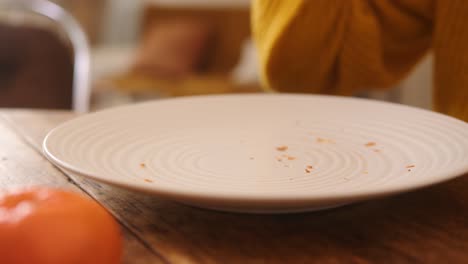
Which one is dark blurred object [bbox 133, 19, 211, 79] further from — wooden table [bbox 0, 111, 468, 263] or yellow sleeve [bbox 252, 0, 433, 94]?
wooden table [bbox 0, 111, 468, 263]

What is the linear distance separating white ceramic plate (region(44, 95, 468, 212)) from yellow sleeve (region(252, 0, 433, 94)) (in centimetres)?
27

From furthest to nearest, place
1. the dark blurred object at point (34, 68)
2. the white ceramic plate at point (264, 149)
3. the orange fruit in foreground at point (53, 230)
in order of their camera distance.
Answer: the dark blurred object at point (34, 68) → the white ceramic plate at point (264, 149) → the orange fruit in foreground at point (53, 230)

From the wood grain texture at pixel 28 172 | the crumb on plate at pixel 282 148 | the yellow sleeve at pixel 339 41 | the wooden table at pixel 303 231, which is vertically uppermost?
the yellow sleeve at pixel 339 41

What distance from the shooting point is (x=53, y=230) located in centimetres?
27

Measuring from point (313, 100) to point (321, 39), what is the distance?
0.29 metres

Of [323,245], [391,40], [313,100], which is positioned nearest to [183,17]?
[391,40]

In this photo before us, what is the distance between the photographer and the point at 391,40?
964 mm

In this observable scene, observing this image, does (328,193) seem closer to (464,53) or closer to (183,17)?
(464,53)

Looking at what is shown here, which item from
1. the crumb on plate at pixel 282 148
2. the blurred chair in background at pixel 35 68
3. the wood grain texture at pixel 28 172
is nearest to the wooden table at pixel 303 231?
the wood grain texture at pixel 28 172

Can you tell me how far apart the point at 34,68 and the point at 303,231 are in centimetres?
120

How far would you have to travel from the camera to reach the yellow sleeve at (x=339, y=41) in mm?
902

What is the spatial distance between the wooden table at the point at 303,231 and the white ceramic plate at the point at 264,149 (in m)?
0.02

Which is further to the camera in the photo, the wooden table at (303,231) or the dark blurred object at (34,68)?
Result: the dark blurred object at (34,68)

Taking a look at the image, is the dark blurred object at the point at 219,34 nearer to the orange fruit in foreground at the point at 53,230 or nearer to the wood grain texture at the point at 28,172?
the wood grain texture at the point at 28,172
